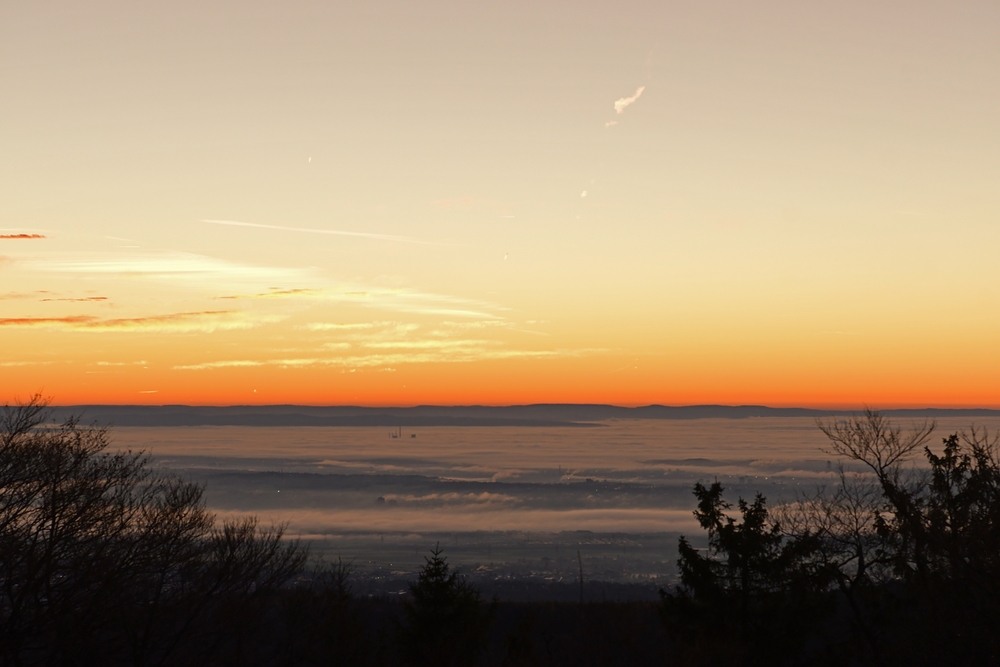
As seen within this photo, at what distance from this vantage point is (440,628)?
4219 cm

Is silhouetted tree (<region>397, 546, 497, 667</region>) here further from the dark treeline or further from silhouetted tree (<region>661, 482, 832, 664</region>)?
silhouetted tree (<region>661, 482, 832, 664</region>)

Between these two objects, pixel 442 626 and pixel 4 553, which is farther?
pixel 442 626

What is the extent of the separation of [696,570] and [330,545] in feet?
533

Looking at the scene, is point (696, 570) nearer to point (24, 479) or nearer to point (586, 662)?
point (586, 662)

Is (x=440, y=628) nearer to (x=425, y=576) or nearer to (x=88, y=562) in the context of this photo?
(x=425, y=576)

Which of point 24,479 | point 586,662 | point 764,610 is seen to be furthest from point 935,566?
point 586,662

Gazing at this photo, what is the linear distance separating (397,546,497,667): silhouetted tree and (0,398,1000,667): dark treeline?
3.4 inches

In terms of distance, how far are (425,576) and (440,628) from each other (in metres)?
2.89

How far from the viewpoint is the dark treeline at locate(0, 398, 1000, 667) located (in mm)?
21219

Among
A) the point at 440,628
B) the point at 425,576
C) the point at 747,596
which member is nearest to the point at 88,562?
the point at 440,628

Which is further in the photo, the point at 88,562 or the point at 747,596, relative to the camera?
the point at 747,596

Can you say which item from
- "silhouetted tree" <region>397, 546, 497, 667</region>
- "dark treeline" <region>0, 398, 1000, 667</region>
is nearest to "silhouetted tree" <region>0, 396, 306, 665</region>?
"dark treeline" <region>0, 398, 1000, 667</region>

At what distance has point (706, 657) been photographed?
36.8 meters

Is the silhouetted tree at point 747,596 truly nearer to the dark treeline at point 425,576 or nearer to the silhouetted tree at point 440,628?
the dark treeline at point 425,576
